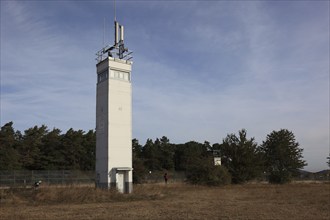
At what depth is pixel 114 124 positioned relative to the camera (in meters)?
35.4

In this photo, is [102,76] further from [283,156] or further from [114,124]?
[283,156]

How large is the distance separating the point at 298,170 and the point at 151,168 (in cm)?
4135

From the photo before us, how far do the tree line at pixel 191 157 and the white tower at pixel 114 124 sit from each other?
19088 mm

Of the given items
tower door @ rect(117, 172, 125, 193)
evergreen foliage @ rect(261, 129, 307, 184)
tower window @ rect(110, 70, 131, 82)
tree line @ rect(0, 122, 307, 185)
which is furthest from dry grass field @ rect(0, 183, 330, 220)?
evergreen foliage @ rect(261, 129, 307, 184)

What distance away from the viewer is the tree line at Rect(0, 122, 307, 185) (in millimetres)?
54594

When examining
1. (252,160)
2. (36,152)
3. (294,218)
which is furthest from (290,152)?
(294,218)

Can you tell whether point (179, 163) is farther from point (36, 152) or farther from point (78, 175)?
point (78, 175)

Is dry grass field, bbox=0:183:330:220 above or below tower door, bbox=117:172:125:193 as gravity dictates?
below

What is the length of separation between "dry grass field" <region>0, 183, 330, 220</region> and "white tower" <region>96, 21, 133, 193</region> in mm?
2387

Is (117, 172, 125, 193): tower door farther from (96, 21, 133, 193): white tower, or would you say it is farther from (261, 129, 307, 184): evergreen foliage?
(261, 129, 307, 184): evergreen foliage

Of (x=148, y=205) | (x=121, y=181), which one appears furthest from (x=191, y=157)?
(x=148, y=205)

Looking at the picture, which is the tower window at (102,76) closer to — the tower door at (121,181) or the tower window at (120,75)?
the tower window at (120,75)

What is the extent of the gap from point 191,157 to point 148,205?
160 feet

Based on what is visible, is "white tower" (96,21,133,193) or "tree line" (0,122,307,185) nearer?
"white tower" (96,21,133,193)
